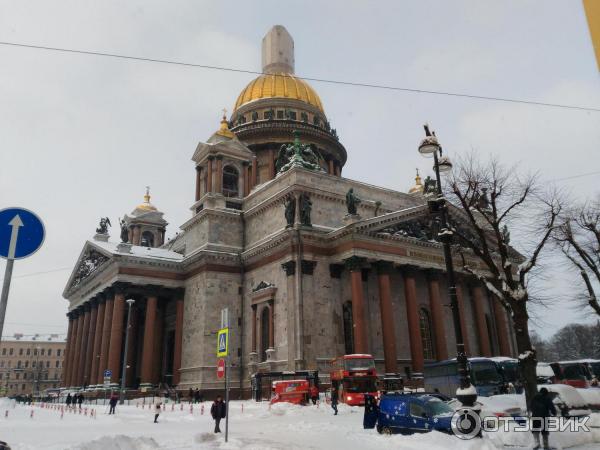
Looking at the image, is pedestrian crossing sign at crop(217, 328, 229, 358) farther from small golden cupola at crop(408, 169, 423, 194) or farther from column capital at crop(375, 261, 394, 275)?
small golden cupola at crop(408, 169, 423, 194)

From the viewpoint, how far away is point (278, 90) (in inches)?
2258

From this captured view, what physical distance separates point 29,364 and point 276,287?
344 feet

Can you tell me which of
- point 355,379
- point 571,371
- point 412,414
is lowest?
point 412,414

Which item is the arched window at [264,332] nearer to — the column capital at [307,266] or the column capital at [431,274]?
the column capital at [307,266]

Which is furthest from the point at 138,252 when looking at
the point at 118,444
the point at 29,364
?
the point at 29,364

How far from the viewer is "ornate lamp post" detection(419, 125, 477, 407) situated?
40.4 feet

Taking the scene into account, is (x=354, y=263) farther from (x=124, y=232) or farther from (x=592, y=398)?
(x=124, y=232)

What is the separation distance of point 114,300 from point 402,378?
2378 centimetres

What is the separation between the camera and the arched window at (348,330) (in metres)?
34.1

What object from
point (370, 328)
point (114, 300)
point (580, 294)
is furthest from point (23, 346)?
point (580, 294)

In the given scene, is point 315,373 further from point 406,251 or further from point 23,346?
point 23,346

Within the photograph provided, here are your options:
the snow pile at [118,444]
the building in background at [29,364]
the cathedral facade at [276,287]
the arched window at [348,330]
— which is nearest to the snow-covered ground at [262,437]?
the snow pile at [118,444]

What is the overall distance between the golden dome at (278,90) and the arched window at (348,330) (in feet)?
98.5

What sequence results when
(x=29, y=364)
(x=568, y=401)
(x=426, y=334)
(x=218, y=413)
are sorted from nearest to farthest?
(x=218, y=413), (x=568, y=401), (x=426, y=334), (x=29, y=364)
